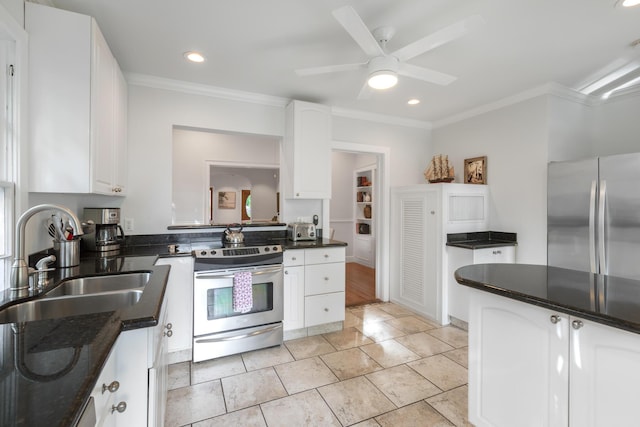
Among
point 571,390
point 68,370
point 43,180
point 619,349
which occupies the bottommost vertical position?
point 571,390

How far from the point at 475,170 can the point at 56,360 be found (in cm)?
404

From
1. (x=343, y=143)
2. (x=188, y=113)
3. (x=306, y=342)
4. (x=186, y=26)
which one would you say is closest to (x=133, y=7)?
(x=186, y=26)

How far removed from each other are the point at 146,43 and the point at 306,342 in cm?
285

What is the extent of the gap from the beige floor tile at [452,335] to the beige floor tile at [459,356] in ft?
0.29

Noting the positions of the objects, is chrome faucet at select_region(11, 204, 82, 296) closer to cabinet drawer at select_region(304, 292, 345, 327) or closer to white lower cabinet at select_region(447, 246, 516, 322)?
cabinet drawer at select_region(304, 292, 345, 327)

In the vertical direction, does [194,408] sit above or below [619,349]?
below

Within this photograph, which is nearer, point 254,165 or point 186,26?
point 186,26

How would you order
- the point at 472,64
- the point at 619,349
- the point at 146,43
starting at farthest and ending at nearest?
the point at 472,64 → the point at 146,43 → the point at 619,349

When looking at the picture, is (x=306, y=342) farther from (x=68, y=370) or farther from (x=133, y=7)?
(x=133, y=7)

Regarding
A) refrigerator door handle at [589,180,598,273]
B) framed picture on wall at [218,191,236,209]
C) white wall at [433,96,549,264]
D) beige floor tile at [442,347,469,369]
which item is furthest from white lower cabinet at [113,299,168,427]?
framed picture on wall at [218,191,236,209]

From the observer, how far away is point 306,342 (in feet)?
9.37

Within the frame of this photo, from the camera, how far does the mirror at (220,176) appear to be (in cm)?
471

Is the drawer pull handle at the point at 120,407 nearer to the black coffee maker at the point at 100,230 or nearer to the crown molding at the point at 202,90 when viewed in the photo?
the black coffee maker at the point at 100,230

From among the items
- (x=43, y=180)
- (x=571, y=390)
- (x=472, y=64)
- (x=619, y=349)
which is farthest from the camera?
(x=472, y=64)
